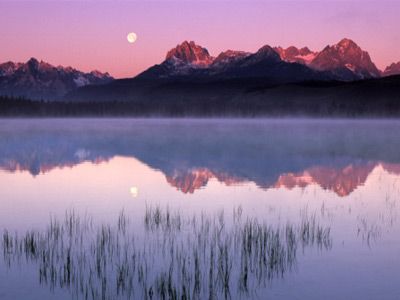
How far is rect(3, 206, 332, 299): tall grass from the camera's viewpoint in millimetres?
12969

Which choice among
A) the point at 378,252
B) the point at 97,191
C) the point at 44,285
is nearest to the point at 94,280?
the point at 44,285

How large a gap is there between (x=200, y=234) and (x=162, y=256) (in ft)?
7.61

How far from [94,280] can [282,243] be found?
20.4 ft

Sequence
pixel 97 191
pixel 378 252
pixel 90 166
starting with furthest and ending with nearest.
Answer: pixel 90 166 < pixel 97 191 < pixel 378 252

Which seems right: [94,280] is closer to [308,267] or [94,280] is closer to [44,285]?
[44,285]

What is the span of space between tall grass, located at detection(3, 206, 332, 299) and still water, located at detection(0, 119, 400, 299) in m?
0.05

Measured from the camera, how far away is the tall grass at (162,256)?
12969 mm

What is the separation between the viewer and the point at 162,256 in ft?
51.3

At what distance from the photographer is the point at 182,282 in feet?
42.7

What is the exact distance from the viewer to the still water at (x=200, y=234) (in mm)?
13250

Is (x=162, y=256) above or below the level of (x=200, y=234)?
below

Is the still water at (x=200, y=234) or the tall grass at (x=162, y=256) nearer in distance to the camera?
the tall grass at (x=162, y=256)

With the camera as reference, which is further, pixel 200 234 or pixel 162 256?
pixel 200 234

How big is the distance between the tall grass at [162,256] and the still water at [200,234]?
0.05 meters
